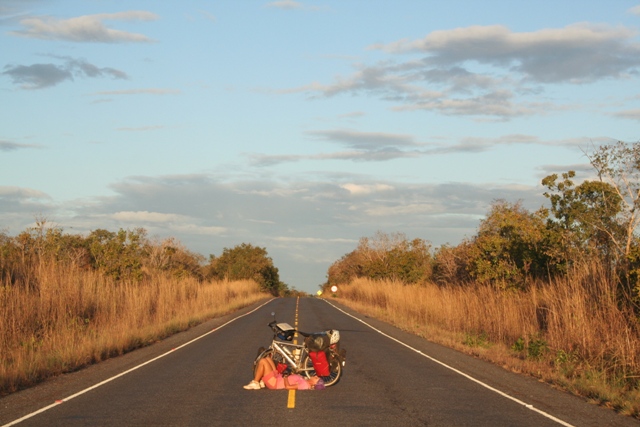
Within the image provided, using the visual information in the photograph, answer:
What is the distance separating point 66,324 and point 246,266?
7775cm

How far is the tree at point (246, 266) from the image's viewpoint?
9575 cm

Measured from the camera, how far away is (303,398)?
37.6 feet

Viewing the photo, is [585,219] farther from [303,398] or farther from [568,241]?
[303,398]

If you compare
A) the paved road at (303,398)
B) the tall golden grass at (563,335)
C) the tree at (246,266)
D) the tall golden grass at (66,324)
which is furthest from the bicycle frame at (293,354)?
the tree at (246,266)

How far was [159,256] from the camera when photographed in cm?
6159

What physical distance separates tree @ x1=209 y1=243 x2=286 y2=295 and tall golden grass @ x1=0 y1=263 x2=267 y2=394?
217ft

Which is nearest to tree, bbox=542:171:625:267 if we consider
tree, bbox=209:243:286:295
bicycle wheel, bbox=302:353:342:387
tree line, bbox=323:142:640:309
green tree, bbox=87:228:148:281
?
tree line, bbox=323:142:640:309

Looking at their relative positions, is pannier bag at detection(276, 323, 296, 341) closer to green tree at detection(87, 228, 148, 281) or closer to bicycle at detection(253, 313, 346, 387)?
bicycle at detection(253, 313, 346, 387)

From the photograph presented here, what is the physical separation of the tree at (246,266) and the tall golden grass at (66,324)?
66223 millimetres

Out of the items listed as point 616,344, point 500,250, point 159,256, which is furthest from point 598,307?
point 159,256

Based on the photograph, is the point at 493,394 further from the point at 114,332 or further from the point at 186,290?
the point at 186,290

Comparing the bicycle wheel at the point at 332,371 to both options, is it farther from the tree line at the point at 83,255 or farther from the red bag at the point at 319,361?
the tree line at the point at 83,255

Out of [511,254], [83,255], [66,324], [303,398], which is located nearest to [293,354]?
[303,398]

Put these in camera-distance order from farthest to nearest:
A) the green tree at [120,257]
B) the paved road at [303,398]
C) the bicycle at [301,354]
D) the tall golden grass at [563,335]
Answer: the green tree at [120,257] < the tall golden grass at [563,335] < the bicycle at [301,354] < the paved road at [303,398]
